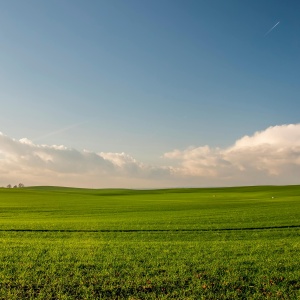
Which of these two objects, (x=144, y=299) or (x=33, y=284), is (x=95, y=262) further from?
(x=144, y=299)

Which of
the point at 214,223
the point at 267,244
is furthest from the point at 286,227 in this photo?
the point at 267,244

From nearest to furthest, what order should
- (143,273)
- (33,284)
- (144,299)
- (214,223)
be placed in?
1. (144,299)
2. (33,284)
3. (143,273)
4. (214,223)

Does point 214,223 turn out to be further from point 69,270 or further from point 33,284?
point 33,284

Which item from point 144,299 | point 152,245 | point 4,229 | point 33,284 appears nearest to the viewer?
point 144,299

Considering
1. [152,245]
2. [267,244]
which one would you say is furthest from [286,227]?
[152,245]

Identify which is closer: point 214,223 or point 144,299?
point 144,299

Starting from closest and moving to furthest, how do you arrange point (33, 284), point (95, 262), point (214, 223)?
point (33, 284)
point (95, 262)
point (214, 223)

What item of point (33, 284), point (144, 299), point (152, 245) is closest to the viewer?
point (144, 299)

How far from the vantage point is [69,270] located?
13.6 metres

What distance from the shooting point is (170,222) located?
96.2ft

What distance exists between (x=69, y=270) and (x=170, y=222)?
54.6 ft

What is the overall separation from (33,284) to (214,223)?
1944cm

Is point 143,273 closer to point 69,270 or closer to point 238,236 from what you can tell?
point 69,270

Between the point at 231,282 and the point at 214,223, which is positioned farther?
the point at 214,223
